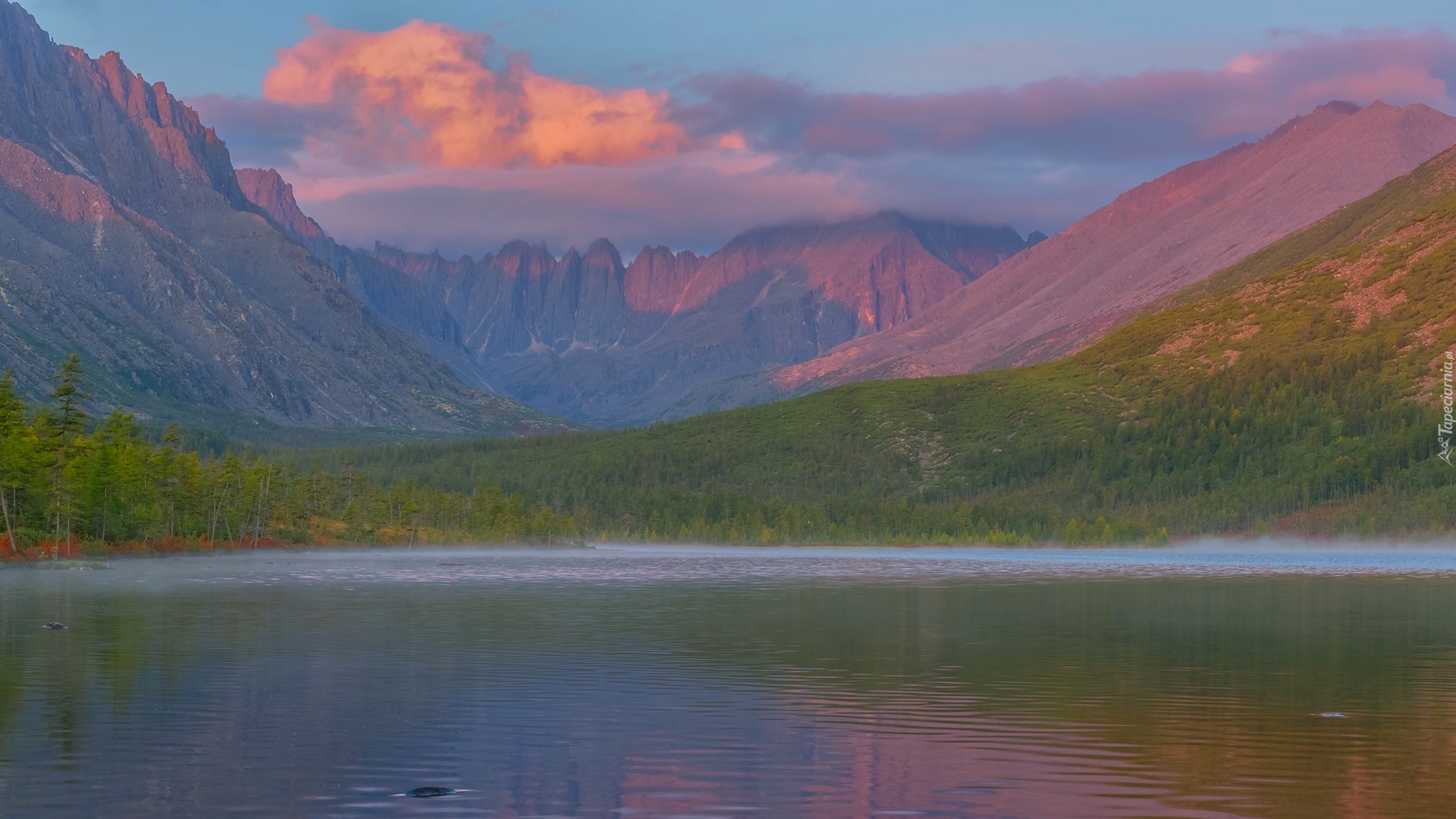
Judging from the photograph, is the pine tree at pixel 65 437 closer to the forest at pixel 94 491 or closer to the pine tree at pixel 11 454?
the forest at pixel 94 491

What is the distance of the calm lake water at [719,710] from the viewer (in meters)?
31.0

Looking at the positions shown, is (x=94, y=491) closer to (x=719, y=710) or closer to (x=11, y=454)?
(x=11, y=454)

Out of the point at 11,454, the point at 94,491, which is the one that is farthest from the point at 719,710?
the point at 94,491

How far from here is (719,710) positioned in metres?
43.0

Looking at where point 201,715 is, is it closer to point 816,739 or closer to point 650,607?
point 816,739

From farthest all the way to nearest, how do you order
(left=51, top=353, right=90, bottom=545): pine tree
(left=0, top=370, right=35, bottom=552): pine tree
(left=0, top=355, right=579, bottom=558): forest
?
(left=51, top=353, right=90, bottom=545): pine tree → (left=0, top=355, right=579, bottom=558): forest → (left=0, top=370, right=35, bottom=552): pine tree

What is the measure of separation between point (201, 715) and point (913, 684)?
23.5 m

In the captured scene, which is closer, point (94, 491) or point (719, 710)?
point (719, 710)

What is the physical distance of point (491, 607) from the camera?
85.8m

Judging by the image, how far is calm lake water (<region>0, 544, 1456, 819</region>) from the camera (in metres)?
31.0

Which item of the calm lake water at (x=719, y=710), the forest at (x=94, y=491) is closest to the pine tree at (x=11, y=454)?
the forest at (x=94, y=491)

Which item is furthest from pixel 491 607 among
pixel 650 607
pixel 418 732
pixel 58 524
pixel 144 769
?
pixel 58 524

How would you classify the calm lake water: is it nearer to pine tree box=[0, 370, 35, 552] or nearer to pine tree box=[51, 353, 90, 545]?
pine tree box=[0, 370, 35, 552]

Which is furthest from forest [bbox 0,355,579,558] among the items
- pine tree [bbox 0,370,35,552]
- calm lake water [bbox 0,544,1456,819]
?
calm lake water [bbox 0,544,1456,819]
